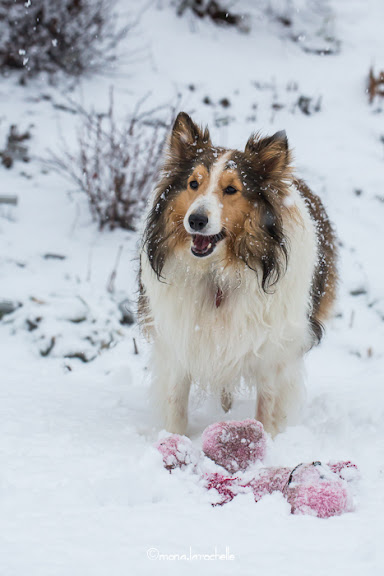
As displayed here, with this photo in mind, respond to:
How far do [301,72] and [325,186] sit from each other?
11.6 ft

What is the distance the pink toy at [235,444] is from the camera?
2.84 meters

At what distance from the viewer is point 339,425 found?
142 inches

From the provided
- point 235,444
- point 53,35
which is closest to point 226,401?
point 235,444

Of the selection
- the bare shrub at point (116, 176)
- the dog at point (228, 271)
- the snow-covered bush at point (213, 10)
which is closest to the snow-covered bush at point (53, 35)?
the snow-covered bush at point (213, 10)

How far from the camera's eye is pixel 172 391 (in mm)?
3541

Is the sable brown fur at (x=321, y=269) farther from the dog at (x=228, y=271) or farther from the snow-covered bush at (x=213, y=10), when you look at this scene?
the snow-covered bush at (x=213, y=10)

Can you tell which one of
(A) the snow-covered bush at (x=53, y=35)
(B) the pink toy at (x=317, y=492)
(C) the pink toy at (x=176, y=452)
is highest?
(A) the snow-covered bush at (x=53, y=35)

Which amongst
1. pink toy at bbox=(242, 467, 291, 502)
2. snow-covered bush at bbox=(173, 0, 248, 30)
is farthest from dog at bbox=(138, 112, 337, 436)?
snow-covered bush at bbox=(173, 0, 248, 30)

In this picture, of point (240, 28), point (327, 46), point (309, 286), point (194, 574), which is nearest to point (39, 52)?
point (240, 28)

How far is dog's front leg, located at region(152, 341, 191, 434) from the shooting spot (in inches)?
138

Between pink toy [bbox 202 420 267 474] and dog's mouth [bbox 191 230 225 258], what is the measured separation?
872 millimetres

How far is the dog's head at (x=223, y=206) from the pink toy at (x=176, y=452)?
89 centimetres

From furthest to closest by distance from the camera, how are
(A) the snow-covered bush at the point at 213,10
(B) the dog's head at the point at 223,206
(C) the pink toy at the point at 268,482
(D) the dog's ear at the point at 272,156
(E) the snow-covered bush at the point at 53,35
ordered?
(A) the snow-covered bush at the point at 213,10
(E) the snow-covered bush at the point at 53,35
(D) the dog's ear at the point at 272,156
(B) the dog's head at the point at 223,206
(C) the pink toy at the point at 268,482

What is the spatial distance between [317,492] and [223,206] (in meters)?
1.38
